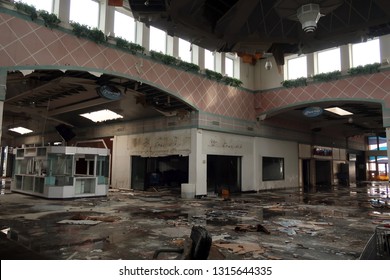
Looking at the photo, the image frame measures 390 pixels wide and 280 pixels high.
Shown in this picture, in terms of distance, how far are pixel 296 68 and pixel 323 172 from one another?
11.7 m

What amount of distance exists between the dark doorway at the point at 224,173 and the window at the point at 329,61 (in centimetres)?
654

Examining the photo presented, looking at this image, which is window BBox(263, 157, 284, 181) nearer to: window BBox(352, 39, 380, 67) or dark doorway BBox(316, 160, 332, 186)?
dark doorway BBox(316, 160, 332, 186)

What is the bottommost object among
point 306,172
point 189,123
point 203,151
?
point 306,172

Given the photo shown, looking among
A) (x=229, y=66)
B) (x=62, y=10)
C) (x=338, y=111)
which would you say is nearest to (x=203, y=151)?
(x=229, y=66)

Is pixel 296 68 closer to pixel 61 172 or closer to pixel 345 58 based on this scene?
pixel 345 58

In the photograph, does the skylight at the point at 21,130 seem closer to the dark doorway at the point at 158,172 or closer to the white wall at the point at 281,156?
the dark doorway at the point at 158,172

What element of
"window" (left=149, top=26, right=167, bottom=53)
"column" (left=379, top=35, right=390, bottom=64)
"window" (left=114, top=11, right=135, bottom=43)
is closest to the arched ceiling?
"window" (left=114, top=11, right=135, bottom=43)

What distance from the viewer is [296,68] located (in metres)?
16.6

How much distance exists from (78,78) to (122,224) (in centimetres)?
676

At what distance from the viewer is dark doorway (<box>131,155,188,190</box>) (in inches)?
692

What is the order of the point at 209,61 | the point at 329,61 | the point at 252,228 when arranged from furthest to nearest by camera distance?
the point at 209,61 → the point at 329,61 → the point at 252,228

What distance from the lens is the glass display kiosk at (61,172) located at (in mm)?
12484
